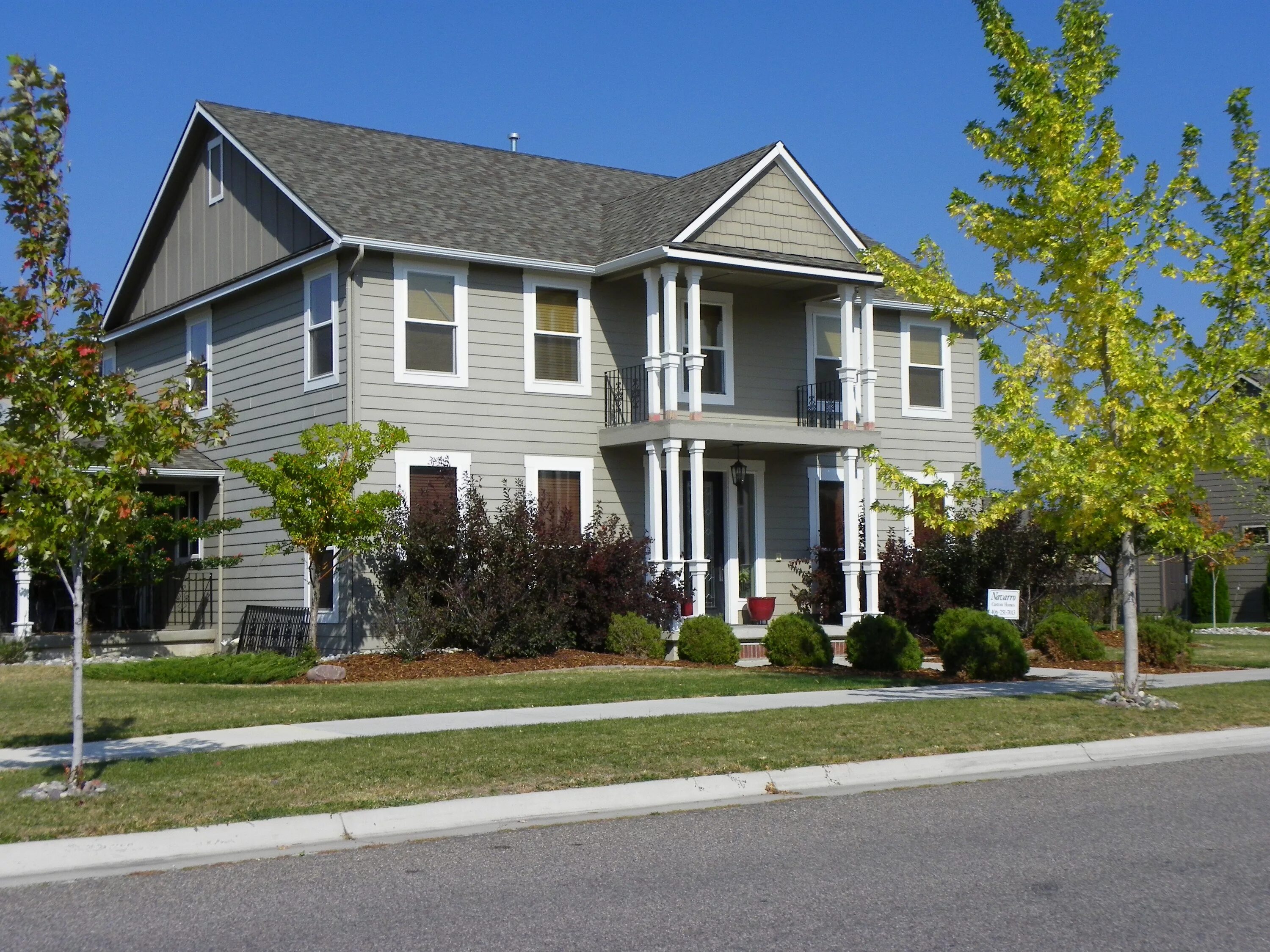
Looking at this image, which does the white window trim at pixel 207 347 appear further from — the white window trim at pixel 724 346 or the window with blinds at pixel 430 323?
the white window trim at pixel 724 346

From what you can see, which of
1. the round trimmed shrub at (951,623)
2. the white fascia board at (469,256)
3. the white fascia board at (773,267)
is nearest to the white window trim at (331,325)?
the white fascia board at (469,256)

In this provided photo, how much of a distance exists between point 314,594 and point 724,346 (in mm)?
8463

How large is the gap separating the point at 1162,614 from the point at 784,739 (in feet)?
48.2

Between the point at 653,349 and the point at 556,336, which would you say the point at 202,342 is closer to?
the point at 556,336

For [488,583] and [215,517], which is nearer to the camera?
[488,583]

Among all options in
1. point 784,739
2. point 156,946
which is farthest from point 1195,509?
point 156,946

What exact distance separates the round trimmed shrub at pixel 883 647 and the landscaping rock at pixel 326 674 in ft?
21.0

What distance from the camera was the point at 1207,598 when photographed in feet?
112

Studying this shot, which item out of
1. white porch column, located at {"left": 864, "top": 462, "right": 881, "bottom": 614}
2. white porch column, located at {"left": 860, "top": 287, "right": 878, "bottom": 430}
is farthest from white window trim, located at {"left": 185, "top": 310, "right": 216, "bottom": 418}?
white porch column, located at {"left": 864, "top": 462, "right": 881, "bottom": 614}

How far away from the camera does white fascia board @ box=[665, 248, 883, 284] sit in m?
20.7

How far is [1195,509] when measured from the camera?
15.0 m

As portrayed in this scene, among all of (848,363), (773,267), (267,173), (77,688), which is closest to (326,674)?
(77,688)

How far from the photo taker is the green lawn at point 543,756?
8.52 meters

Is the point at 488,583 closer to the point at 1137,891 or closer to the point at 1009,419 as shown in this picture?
the point at 1009,419
